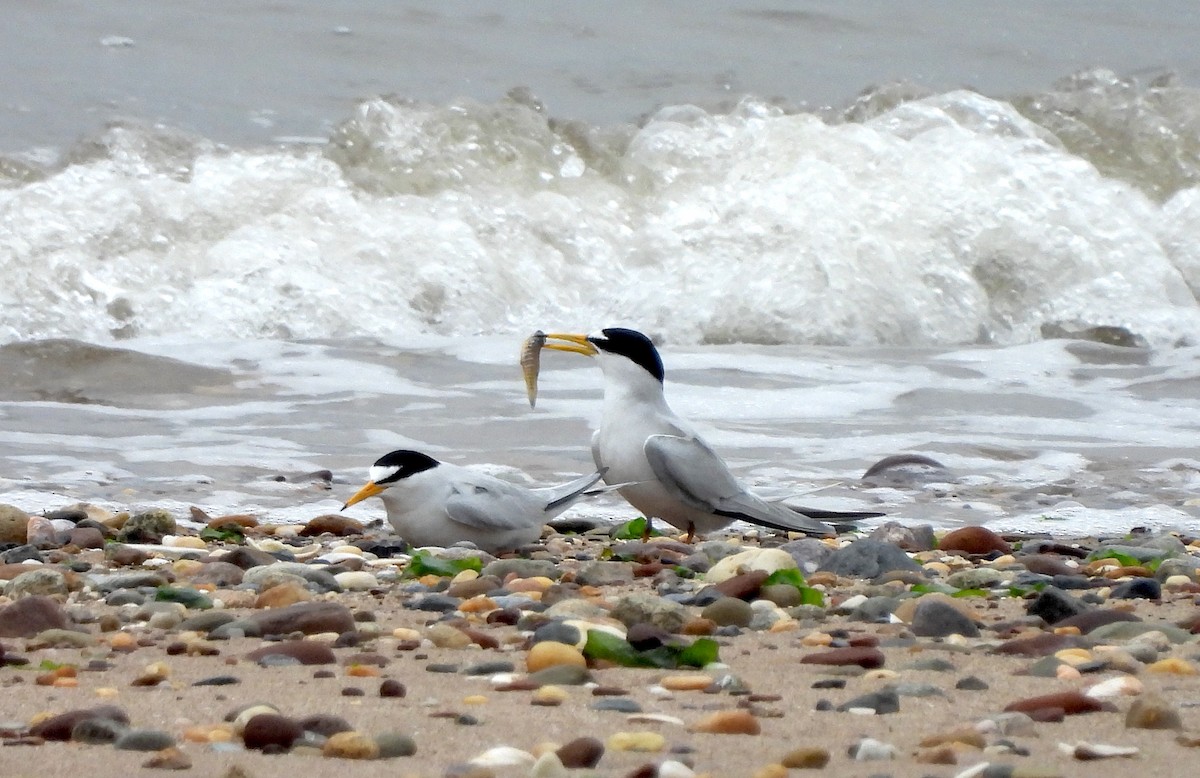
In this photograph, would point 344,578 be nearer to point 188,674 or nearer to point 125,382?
point 188,674

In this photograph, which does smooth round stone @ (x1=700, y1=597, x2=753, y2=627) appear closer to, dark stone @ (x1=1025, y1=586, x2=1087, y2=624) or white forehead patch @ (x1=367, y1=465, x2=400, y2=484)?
dark stone @ (x1=1025, y1=586, x2=1087, y2=624)

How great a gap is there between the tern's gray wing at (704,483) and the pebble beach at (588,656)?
19 centimetres

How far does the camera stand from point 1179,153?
14.4 m

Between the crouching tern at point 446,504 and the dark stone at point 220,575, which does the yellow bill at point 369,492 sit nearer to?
the crouching tern at point 446,504

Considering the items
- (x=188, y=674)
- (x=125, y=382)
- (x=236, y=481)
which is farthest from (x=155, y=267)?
(x=188, y=674)

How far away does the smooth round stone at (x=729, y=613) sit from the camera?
345cm

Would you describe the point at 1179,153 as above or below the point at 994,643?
above

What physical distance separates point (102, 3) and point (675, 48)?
5.63 metres

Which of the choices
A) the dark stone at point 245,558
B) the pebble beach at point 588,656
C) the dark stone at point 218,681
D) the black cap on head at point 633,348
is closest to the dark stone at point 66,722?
the pebble beach at point 588,656

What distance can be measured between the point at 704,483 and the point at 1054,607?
4.75 feet

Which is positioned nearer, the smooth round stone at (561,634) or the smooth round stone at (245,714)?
the smooth round stone at (245,714)

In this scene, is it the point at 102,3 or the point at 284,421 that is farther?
the point at 102,3

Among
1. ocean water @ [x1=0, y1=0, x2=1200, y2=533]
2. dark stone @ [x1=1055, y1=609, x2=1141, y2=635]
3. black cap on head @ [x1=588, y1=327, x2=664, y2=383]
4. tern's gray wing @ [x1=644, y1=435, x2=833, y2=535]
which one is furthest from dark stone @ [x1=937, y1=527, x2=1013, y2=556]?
dark stone @ [x1=1055, y1=609, x2=1141, y2=635]

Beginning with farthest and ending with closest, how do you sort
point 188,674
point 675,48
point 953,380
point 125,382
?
point 675,48 → point 953,380 → point 125,382 → point 188,674
